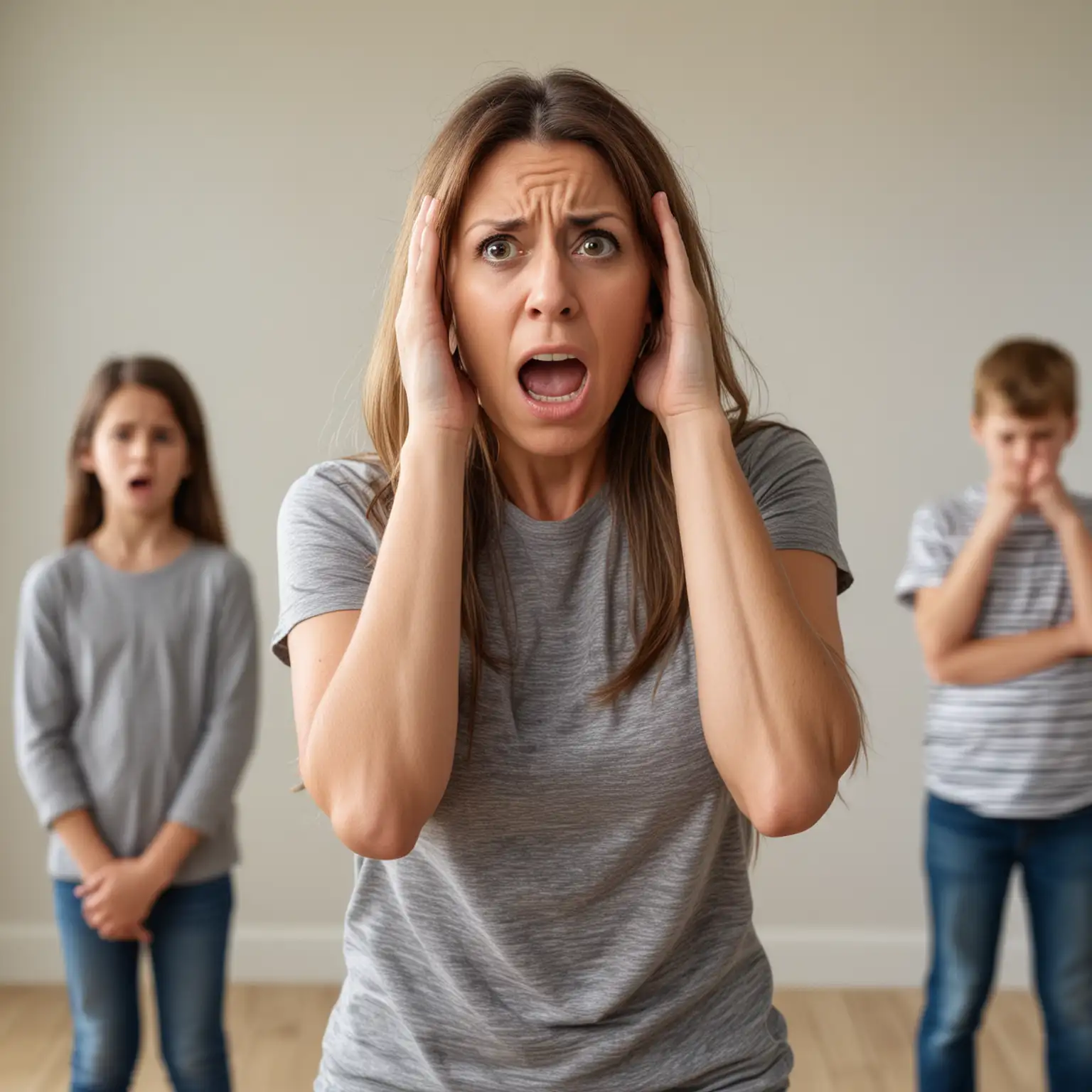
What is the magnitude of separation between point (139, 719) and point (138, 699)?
0.04 meters

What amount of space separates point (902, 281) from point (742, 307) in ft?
1.45

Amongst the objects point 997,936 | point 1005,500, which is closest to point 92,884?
point 997,936

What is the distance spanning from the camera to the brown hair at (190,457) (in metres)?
2.72

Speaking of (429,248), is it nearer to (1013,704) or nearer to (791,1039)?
(1013,704)

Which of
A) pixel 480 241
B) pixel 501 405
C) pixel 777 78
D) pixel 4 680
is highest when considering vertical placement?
pixel 777 78

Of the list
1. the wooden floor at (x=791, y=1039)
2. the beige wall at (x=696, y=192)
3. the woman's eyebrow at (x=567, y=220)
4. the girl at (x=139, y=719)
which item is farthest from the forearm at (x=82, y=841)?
the woman's eyebrow at (x=567, y=220)

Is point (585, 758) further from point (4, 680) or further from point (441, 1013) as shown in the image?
point (4, 680)

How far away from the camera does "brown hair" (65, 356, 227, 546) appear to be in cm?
272

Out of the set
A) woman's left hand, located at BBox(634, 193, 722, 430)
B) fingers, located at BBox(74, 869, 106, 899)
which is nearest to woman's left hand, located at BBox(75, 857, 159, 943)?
fingers, located at BBox(74, 869, 106, 899)

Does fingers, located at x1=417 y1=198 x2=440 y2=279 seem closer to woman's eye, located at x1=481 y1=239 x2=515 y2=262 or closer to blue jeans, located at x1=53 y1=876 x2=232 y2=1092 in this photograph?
woman's eye, located at x1=481 y1=239 x2=515 y2=262

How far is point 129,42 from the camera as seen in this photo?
387 centimetres

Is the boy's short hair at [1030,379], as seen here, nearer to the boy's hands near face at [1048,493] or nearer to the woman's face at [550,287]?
the boy's hands near face at [1048,493]

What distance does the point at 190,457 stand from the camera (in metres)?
2.74

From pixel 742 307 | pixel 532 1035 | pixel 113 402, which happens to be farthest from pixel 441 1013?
pixel 742 307
